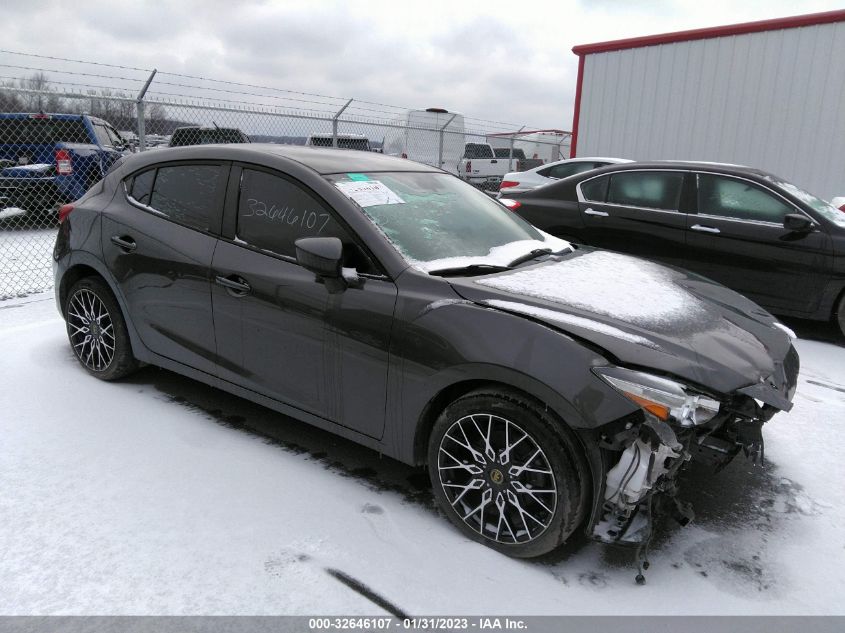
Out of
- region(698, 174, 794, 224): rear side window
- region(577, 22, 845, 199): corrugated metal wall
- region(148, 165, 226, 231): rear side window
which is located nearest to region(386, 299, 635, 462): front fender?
region(148, 165, 226, 231): rear side window

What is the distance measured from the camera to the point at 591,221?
638 cm

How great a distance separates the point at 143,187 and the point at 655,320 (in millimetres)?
3028

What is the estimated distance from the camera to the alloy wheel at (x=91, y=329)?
13.2 ft

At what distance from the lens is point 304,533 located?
2.64m

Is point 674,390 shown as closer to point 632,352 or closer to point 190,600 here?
point 632,352

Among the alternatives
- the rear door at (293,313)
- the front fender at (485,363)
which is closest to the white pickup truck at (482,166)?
the rear door at (293,313)

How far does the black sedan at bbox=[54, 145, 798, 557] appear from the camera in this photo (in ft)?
7.54

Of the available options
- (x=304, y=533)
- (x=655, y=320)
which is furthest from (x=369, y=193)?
(x=304, y=533)

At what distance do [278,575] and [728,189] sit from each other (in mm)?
5188

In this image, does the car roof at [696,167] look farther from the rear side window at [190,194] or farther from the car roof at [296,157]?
the rear side window at [190,194]

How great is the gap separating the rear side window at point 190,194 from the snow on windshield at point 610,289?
1.61 meters

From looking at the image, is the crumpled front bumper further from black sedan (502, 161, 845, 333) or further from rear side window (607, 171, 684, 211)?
rear side window (607, 171, 684, 211)

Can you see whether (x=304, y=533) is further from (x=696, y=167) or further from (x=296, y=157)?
(x=696, y=167)

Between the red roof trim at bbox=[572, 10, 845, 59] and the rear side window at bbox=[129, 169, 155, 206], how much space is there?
1117cm
